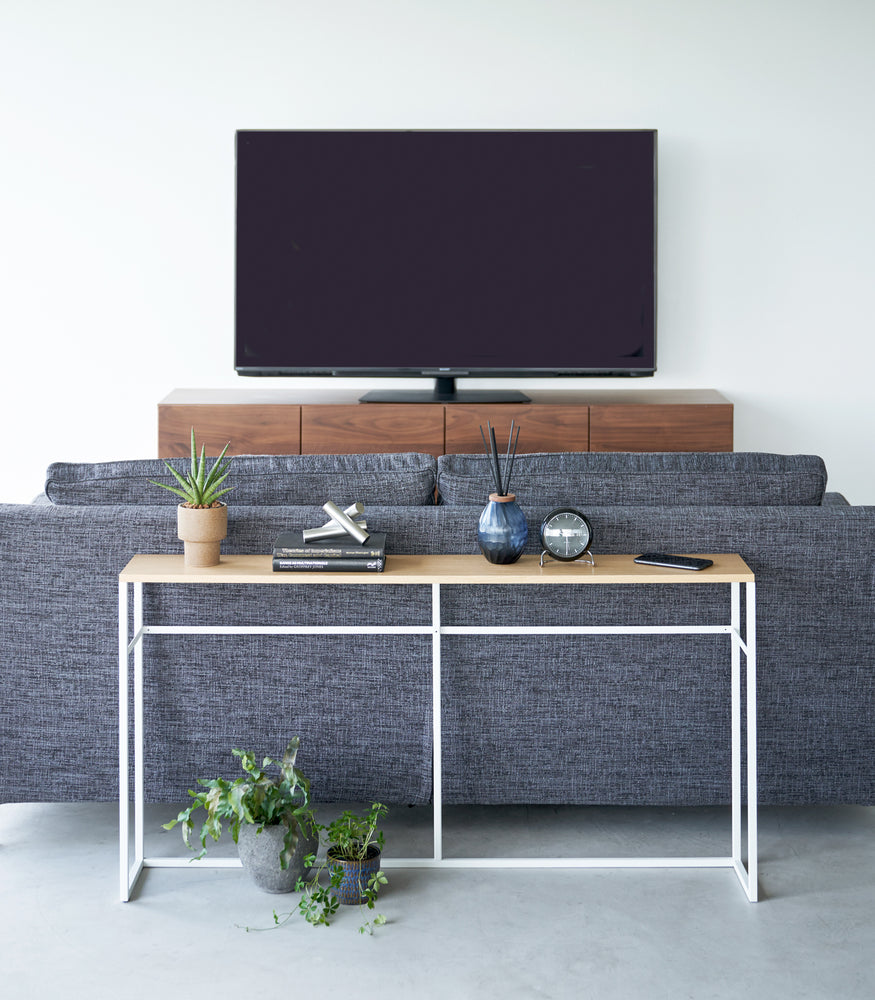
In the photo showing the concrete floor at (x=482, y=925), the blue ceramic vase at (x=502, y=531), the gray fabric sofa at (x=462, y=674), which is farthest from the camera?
the gray fabric sofa at (x=462, y=674)

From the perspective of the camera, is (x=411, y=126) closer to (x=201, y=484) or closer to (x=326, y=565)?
(x=201, y=484)

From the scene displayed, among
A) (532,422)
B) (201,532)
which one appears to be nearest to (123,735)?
(201,532)

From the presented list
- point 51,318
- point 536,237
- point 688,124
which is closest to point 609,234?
point 536,237

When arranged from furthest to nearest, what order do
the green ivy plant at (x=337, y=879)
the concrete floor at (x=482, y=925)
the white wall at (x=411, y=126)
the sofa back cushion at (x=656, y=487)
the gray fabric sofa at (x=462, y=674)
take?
the white wall at (x=411, y=126), the sofa back cushion at (x=656, y=487), the gray fabric sofa at (x=462, y=674), the green ivy plant at (x=337, y=879), the concrete floor at (x=482, y=925)

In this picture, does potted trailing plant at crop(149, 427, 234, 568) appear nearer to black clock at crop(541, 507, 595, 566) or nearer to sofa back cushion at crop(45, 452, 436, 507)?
sofa back cushion at crop(45, 452, 436, 507)

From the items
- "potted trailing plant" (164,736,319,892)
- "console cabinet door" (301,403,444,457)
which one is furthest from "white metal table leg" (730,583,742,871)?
"console cabinet door" (301,403,444,457)

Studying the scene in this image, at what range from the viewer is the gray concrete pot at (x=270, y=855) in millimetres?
2498

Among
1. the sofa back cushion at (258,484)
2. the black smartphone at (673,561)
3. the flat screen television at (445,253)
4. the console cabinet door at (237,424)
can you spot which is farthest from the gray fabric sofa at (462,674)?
the flat screen television at (445,253)

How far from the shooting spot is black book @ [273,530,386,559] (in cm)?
251

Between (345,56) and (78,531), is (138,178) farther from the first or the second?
(78,531)

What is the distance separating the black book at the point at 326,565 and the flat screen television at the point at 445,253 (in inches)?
94.8

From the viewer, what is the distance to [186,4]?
495 centimetres

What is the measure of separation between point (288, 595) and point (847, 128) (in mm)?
3538

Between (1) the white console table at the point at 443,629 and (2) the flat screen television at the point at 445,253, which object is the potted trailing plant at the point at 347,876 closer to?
(1) the white console table at the point at 443,629
